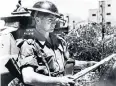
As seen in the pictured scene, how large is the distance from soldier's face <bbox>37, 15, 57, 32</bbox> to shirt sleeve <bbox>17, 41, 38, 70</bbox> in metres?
0.30

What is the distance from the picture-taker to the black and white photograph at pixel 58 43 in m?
3.91

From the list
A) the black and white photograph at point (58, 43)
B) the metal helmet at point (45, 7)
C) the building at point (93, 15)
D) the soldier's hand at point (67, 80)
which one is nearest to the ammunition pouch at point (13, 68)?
the black and white photograph at point (58, 43)

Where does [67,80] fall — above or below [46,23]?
below

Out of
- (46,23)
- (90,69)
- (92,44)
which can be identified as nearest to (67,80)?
(90,69)

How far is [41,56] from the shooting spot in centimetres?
Result: 396

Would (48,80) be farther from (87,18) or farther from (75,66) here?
(87,18)

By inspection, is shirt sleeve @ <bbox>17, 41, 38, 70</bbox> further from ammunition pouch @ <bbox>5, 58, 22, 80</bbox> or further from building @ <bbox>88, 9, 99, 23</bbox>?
building @ <bbox>88, 9, 99, 23</bbox>

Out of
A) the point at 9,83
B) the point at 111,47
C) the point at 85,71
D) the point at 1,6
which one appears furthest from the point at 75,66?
the point at 1,6

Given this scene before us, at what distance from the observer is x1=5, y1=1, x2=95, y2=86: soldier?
3.84 meters

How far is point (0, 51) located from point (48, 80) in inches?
29.7

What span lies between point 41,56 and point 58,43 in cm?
43

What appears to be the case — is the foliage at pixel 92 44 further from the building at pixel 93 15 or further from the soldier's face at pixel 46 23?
the soldier's face at pixel 46 23

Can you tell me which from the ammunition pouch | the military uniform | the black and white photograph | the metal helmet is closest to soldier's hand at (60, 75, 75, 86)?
the black and white photograph

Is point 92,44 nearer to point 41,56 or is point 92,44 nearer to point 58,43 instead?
point 58,43
